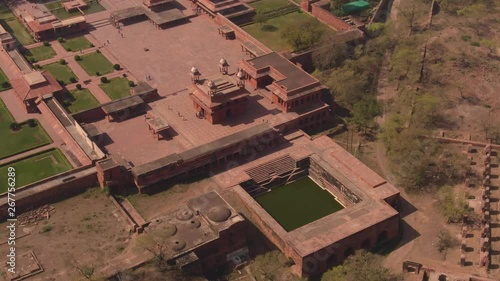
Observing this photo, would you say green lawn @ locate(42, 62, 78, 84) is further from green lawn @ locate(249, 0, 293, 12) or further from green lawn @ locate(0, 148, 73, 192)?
green lawn @ locate(249, 0, 293, 12)

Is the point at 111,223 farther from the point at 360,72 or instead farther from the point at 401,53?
the point at 401,53

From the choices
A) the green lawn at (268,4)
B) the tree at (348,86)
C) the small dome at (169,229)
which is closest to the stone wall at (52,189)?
the small dome at (169,229)

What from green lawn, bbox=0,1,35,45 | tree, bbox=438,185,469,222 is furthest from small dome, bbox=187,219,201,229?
green lawn, bbox=0,1,35,45

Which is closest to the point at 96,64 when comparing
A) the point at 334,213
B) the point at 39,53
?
the point at 39,53

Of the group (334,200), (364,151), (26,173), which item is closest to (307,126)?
(364,151)

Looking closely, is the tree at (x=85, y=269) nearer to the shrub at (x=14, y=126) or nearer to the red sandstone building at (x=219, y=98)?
the red sandstone building at (x=219, y=98)

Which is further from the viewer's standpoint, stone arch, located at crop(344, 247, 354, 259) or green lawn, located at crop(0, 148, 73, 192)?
green lawn, located at crop(0, 148, 73, 192)
